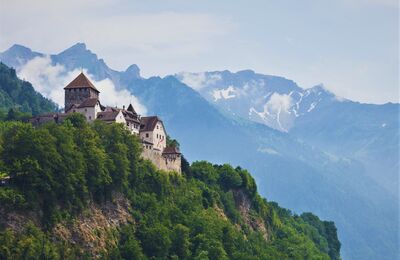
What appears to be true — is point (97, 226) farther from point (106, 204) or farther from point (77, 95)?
point (77, 95)

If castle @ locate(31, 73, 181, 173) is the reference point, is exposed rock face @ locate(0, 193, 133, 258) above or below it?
below

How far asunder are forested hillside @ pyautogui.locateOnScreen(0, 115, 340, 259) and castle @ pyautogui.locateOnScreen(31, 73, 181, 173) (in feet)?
9.82

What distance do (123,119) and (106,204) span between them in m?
20.0

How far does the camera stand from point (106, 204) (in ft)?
346

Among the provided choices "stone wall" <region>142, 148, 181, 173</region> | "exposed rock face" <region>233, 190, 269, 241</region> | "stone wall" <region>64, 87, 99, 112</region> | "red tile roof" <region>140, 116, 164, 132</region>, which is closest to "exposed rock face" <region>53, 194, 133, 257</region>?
"stone wall" <region>142, 148, 181, 173</region>

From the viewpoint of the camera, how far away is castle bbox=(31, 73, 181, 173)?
120188 mm

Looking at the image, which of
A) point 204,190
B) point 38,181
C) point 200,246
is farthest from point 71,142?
point 204,190

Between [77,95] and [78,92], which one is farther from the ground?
[78,92]

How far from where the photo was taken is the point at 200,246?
11406 centimetres

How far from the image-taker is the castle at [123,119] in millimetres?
120188

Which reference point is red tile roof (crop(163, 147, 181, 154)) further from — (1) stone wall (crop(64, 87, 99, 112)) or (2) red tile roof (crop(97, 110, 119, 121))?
(1) stone wall (crop(64, 87, 99, 112))

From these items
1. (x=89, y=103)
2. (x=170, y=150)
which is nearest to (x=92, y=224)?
(x=89, y=103)

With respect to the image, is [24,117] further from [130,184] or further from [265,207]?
[265,207]

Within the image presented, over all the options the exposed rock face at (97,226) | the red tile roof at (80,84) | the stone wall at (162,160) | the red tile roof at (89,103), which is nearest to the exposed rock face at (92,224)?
the exposed rock face at (97,226)
